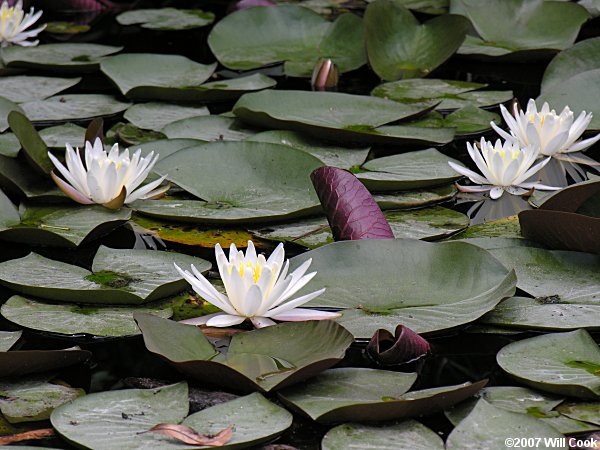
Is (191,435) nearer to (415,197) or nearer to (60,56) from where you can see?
(415,197)

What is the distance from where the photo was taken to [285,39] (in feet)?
15.4

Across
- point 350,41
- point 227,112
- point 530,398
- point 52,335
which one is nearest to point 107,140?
point 227,112

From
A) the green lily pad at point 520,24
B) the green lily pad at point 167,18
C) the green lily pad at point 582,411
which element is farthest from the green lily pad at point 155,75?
the green lily pad at point 582,411

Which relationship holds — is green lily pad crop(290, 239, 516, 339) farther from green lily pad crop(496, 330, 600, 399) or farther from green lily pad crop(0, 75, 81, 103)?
green lily pad crop(0, 75, 81, 103)

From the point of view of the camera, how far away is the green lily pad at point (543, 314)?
212 centimetres

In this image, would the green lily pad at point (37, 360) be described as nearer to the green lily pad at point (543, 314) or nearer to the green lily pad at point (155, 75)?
the green lily pad at point (543, 314)

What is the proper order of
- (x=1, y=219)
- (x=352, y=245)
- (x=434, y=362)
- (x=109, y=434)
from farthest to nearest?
(x=1, y=219), (x=352, y=245), (x=434, y=362), (x=109, y=434)

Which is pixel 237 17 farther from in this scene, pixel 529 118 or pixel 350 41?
pixel 529 118

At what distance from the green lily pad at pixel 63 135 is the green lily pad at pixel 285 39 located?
110 cm

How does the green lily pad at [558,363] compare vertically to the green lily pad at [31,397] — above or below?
above

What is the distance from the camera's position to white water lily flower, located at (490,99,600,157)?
3.08 meters

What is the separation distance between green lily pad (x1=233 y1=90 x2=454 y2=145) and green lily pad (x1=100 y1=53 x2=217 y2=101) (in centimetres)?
44

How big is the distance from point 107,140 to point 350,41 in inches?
65.1

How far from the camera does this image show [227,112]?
3721 mm
